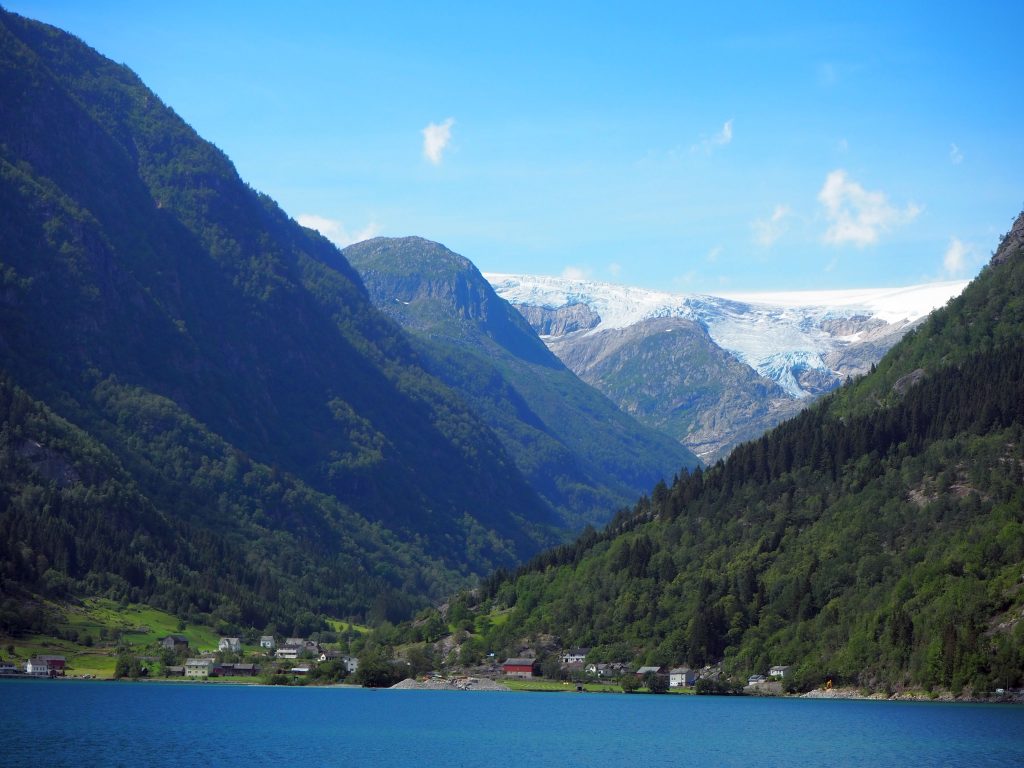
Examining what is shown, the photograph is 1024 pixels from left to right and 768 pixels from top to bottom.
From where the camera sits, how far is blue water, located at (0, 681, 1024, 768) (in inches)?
4503

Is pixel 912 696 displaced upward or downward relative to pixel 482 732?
downward

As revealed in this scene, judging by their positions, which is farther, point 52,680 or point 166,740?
point 52,680

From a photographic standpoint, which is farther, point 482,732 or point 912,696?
point 912,696

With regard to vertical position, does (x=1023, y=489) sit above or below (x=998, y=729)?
above

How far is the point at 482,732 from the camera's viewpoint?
14225 centimetres

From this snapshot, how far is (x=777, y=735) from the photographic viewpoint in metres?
138

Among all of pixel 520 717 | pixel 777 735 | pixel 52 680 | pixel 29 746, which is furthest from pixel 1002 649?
pixel 52 680

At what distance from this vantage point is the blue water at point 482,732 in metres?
114

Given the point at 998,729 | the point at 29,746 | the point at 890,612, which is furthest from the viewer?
the point at 890,612

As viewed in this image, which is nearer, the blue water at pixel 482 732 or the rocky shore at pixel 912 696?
the blue water at pixel 482 732

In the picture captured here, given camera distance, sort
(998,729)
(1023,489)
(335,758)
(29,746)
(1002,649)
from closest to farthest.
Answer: (29,746)
(335,758)
(998,729)
(1002,649)
(1023,489)

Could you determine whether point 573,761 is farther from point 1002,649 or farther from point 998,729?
point 1002,649

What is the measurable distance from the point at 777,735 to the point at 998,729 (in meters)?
19.8

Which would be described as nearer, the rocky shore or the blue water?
the blue water
